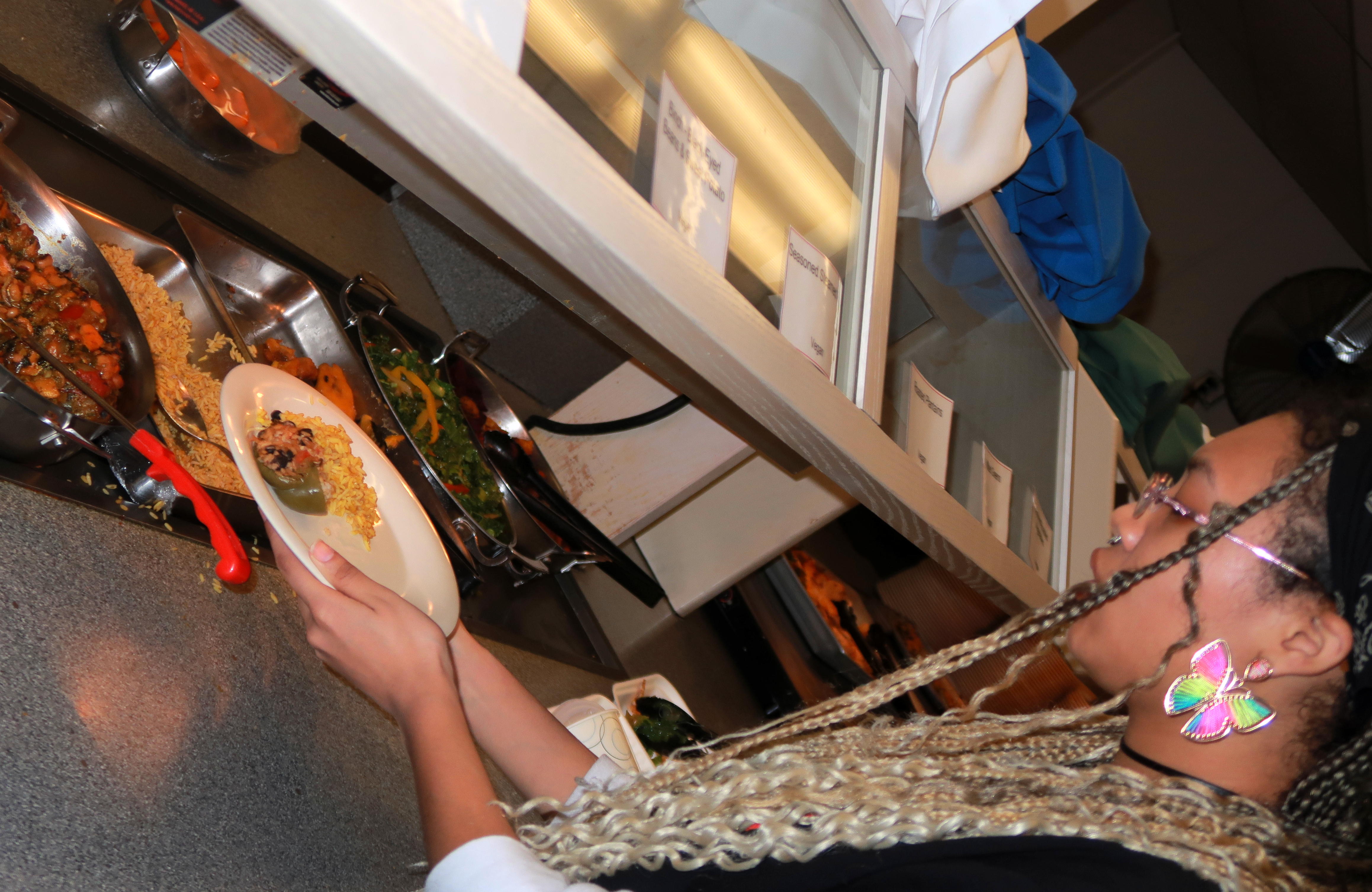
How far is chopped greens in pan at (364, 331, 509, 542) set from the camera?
1316mm

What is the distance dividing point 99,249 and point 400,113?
2.09ft

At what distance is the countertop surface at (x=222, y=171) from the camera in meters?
1.09

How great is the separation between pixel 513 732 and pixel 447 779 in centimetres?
30

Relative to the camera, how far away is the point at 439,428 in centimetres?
137

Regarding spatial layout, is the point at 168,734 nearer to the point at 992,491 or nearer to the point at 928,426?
the point at 928,426

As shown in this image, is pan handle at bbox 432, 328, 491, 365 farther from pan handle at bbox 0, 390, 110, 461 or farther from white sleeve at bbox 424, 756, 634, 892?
white sleeve at bbox 424, 756, 634, 892

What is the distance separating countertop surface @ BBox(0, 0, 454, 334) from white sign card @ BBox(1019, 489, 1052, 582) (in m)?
1.16

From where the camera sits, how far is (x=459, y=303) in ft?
5.78

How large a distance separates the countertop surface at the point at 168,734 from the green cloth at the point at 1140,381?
1860mm

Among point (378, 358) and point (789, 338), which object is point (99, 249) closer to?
point (378, 358)

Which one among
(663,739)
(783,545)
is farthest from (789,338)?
(783,545)

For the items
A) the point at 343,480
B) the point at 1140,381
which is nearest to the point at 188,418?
the point at 343,480

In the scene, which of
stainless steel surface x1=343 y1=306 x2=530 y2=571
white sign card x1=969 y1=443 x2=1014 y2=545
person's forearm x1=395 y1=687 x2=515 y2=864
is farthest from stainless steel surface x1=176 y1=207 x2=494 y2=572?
white sign card x1=969 y1=443 x2=1014 y2=545

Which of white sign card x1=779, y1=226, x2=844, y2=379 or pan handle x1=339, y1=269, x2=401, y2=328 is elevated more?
pan handle x1=339, y1=269, x2=401, y2=328
